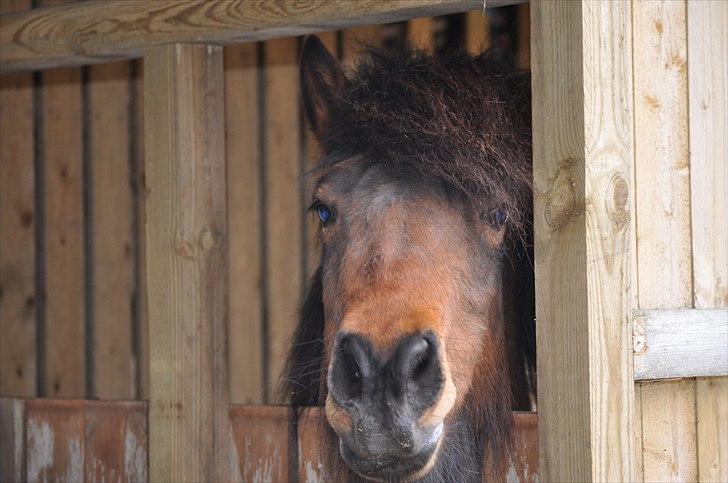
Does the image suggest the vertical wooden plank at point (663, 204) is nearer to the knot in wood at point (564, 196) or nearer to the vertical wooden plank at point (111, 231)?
the knot in wood at point (564, 196)

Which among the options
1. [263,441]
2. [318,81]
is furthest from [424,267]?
[318,81]

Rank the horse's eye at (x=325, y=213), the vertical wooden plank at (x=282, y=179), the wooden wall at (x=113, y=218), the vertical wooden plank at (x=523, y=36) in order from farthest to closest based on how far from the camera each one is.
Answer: the vertical wooden plank at (x=282, y=179)
the wooden wall at (x=113, y=218)
the vertical wooden plank at (x=523, y=36)
the horse's eye at (x=325, y=213)

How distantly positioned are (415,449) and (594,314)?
1.77 feet

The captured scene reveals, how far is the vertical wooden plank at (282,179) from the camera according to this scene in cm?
634

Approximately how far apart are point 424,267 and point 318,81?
1042mm

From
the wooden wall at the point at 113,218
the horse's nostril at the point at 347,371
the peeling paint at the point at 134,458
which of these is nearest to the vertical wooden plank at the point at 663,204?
the horse's nostril at the point at 347,371

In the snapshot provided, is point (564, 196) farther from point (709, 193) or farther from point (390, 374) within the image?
point (709, 193)

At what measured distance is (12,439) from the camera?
3.54 m

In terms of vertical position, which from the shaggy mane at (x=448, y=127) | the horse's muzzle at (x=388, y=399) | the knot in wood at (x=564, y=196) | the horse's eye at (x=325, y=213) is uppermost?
the shaggy mane at (x=448, y=127)

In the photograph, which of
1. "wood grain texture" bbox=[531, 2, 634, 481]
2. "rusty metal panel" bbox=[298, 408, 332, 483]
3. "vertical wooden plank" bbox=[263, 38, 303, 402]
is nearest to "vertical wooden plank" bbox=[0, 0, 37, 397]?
"vertical wooden plank" bbox=[263, 38, 303, 402]

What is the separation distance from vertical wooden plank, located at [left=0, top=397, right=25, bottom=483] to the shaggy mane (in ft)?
4.81

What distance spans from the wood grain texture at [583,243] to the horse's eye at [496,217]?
47 centimetres

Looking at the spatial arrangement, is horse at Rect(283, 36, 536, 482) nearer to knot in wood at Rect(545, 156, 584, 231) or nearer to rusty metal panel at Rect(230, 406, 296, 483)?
rusty metal panel at Rect(230, 406, 296, 483)

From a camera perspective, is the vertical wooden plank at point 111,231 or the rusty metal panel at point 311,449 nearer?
the rusty metal panel at point 311,449
